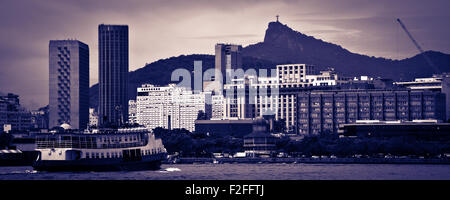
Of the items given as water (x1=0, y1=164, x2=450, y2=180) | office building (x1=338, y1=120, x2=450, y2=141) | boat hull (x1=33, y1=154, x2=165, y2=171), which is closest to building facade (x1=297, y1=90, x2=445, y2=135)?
office building (x1=338, y1=120, x2=450, y2=141)

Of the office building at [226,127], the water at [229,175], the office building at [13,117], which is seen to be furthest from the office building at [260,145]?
the office building at [13,117]

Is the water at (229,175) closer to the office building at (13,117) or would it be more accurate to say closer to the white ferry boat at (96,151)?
the white ferry boat at (96,151)

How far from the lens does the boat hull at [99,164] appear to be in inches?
2756

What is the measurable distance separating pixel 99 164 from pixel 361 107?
111561 mm

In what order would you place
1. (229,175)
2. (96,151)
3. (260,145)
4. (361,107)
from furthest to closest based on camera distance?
1. (361,107)
2. (260,145)
3. (96,151)
4. (229,175)

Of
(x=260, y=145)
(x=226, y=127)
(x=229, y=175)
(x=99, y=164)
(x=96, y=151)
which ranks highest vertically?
(x=96, y=151)

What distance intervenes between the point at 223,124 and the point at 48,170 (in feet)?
406

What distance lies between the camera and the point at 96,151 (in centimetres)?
7338

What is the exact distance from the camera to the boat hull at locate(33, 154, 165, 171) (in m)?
70.0

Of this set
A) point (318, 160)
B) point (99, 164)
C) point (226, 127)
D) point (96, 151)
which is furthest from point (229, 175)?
point (226, 127)

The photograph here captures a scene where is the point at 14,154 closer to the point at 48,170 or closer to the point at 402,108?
the point at 48,170

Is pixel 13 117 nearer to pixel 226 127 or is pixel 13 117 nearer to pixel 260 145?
pixel 226 127

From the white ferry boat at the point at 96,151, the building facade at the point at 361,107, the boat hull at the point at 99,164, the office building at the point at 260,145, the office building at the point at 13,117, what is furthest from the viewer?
the office building at the point at 13,117
